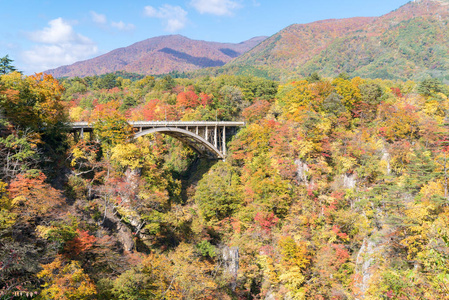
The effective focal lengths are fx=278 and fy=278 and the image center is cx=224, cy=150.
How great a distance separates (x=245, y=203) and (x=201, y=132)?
1164 centimetres

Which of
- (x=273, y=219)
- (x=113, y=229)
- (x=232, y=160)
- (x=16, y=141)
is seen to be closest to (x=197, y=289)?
(x=113, y=229)

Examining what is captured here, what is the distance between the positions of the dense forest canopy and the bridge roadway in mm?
2272

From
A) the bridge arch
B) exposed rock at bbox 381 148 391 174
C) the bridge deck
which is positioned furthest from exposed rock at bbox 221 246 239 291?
exposed rock at bbox 381 148 391 174

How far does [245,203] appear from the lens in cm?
2861

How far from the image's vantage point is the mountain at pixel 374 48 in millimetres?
87062

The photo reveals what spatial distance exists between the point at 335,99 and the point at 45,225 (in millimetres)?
28688

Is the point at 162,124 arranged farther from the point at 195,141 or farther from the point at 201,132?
the point at 201,132

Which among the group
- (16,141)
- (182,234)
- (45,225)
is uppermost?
(16,141)

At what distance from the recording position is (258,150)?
101ft

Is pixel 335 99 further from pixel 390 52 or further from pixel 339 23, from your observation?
pixel 339 23

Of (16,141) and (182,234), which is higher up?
(16,141)

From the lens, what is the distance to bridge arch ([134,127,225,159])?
30250mm

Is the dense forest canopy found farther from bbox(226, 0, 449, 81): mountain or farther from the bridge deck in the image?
bbox(226, 0, 449, 81): mountain

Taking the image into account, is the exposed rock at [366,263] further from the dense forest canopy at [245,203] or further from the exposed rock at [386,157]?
the exposed rock at [386,157]
